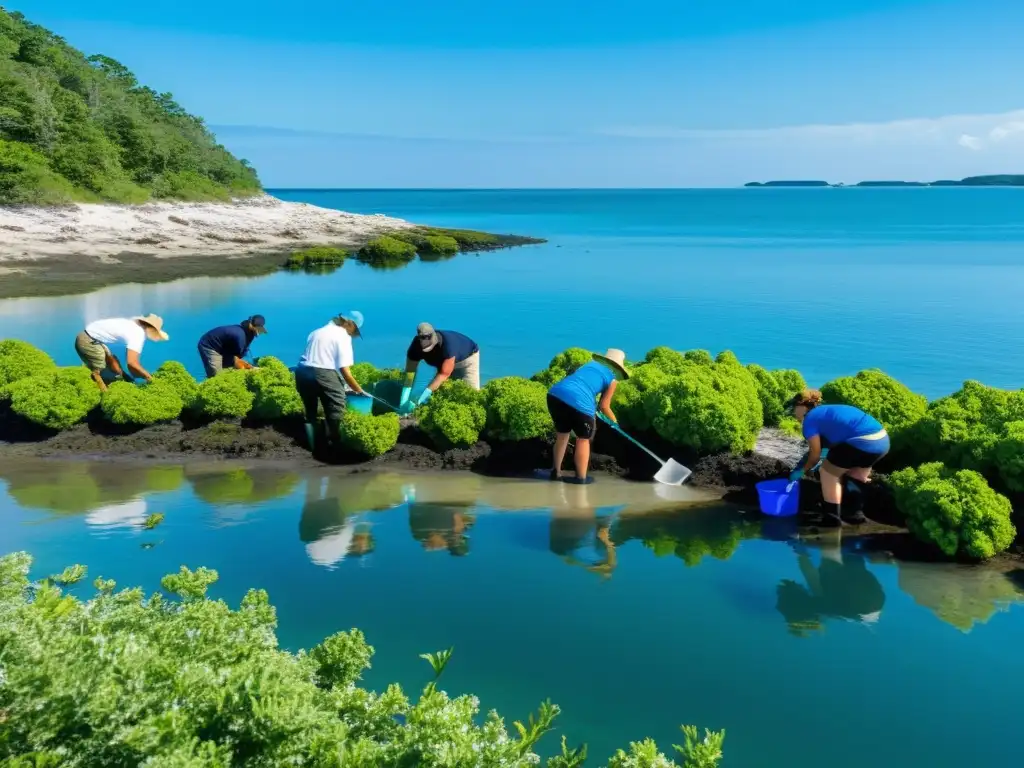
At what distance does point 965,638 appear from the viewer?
617cm

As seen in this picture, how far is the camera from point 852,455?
799 centimetres

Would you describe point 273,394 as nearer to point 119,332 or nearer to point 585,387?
point 119,332

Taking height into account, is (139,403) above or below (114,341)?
below

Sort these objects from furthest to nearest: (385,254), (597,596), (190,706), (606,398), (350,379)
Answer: (385,254) → (350,379) → (606,398) → (597,596) → (190,706)

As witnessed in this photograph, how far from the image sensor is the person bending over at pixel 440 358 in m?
10.4

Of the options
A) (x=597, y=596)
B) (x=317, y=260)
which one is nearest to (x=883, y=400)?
(x=597, y=596)

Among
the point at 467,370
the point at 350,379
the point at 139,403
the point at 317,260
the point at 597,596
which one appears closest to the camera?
the point at 597,596

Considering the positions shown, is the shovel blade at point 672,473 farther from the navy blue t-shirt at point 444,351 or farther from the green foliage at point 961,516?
the navy blue t-shirt at point 444,351

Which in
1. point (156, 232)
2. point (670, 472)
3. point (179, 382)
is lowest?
point (670, 472)

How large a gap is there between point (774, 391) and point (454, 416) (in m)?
Result: 4.73

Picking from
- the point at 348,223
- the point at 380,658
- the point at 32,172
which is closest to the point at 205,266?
the point at 32,172

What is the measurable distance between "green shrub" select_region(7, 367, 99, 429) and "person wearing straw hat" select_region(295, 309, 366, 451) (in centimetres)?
319

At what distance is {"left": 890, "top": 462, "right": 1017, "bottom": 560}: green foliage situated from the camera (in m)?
7.34

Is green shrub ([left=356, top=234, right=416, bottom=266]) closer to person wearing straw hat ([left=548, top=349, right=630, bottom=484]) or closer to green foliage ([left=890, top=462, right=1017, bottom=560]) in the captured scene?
person wearing straw hat ([left=548, top=349, right=630, bottom=484])
